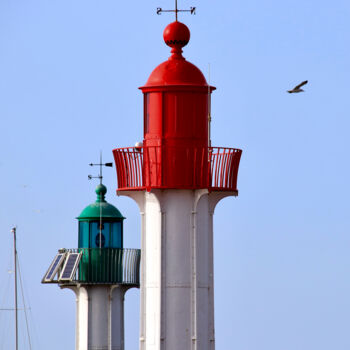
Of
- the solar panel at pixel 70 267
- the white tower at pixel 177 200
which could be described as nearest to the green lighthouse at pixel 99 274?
the solar panel at pixel 70 267

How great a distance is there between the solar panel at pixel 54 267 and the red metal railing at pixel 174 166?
788 inches

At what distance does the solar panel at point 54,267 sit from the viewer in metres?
70.1

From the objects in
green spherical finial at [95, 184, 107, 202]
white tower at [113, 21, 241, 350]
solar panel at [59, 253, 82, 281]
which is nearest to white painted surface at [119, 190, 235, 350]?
white tower at [113, 21, 241, 350]

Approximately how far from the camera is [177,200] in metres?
50.2

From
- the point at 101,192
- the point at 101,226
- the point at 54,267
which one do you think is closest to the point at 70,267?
the point at 54,267

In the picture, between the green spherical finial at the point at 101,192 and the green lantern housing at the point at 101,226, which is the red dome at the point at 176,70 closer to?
the green lantern housing at the point at 101,226

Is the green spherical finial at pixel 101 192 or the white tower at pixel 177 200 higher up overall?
the green spherical finial at pixel 101 192

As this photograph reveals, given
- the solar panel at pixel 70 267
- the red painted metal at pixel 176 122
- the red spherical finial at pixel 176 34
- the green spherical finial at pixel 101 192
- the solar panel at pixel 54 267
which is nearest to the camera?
the red painted metal at pixel 176 122

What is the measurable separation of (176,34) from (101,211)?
21387 millimetres

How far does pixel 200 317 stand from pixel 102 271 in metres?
21.2

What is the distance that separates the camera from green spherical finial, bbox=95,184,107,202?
71875 mm

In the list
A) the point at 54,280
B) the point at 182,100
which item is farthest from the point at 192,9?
the point at 54,280

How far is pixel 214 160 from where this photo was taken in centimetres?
5034

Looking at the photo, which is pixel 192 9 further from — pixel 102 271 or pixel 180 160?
pixel 102 271
